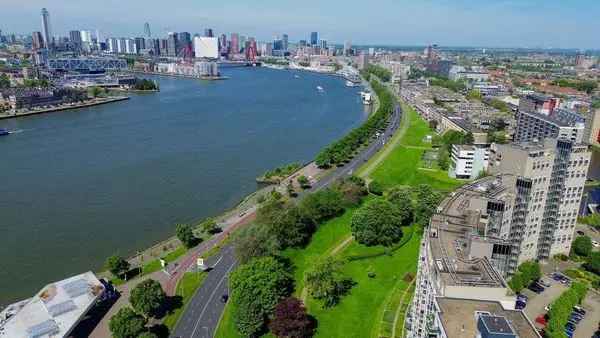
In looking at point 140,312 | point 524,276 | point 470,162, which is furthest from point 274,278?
point 470,162

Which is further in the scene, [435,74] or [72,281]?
[435,74]

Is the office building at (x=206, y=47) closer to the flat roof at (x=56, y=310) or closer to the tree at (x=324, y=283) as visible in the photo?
the flat roof at (x=56, y=310)

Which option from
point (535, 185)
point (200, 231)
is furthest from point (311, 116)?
point (535, 185)

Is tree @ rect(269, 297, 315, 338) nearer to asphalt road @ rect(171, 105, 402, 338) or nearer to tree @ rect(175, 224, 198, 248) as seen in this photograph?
asphalt road @ rect(171, 105, 402, 338)

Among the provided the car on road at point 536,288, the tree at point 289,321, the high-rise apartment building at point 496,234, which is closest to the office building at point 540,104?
the high-rise apartment building at point 496,234

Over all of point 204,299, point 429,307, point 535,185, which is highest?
point 535,185

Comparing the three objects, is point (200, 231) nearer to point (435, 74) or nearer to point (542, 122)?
point (542, 122)

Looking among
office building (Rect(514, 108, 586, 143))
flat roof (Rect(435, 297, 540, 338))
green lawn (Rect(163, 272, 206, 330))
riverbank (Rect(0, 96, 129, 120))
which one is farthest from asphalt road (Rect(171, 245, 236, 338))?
riverbank (Rect(0, 96, 129, 120))
